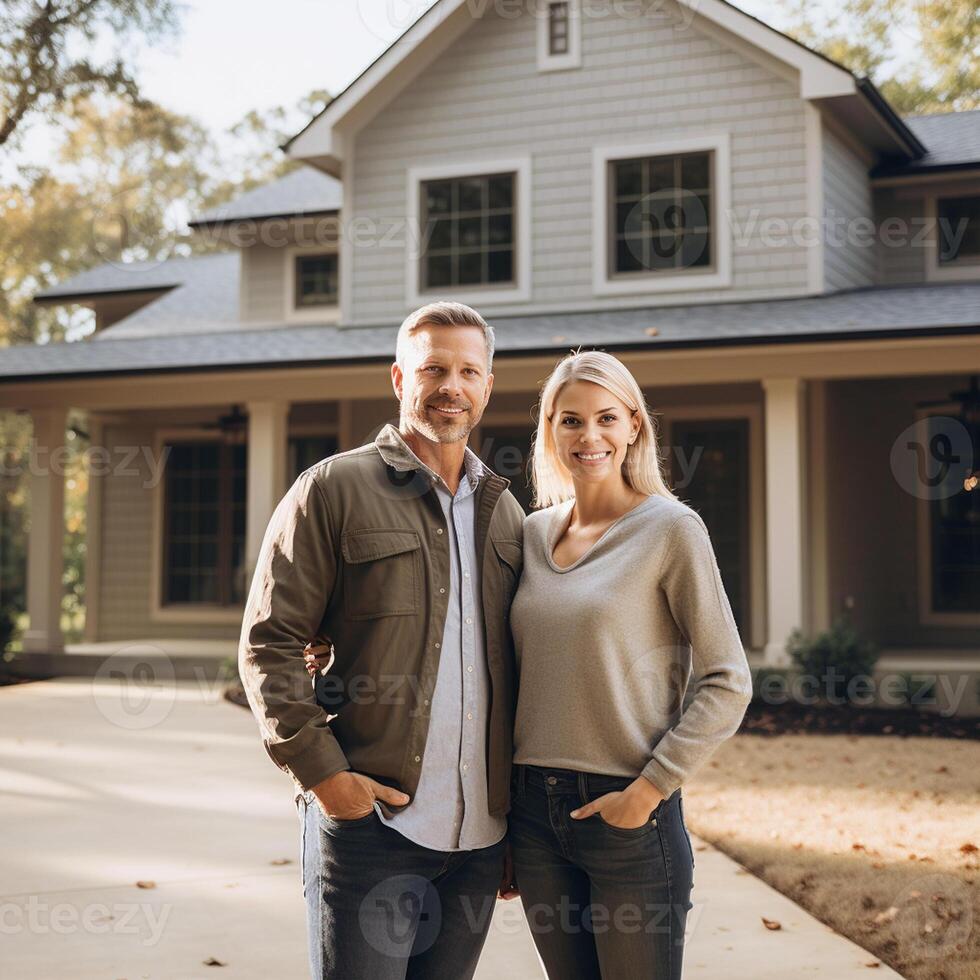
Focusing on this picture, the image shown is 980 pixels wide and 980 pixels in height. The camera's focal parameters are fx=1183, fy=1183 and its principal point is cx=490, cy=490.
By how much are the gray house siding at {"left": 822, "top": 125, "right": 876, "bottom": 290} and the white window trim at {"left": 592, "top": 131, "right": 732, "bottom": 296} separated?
937 mm

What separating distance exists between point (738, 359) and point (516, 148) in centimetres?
353

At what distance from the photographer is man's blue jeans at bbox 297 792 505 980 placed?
7.60ft

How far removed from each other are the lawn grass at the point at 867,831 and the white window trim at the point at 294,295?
7788mm

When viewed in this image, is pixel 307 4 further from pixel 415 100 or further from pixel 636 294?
pixel 636 294

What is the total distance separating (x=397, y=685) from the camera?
2408 mm

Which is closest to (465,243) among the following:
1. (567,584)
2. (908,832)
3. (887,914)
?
(908,832)

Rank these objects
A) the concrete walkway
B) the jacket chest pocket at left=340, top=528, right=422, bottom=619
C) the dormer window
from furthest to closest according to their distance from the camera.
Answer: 1. the dormer window
2. the concrete walkway
3. the jacket chest pocket at left=340, top=528, right=422, bottom=619

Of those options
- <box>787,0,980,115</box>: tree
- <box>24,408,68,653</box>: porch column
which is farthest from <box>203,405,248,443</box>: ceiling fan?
<box>787,0,980,115</box>: tree

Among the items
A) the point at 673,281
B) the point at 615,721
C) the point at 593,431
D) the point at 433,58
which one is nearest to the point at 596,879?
the point at 615,721

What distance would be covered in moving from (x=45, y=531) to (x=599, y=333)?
6272 mm

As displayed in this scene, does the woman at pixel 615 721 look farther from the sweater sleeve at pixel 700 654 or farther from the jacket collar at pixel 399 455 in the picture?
the jacket collar at pixel 399 455

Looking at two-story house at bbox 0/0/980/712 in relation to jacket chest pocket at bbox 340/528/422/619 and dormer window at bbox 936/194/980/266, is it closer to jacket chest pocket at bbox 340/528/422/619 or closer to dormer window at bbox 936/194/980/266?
dormer window at bbox 936/194/980/266

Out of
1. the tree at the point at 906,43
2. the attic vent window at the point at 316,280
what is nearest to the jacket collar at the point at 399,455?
the attic vent window at the point at 316,280

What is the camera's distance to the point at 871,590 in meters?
12.8
